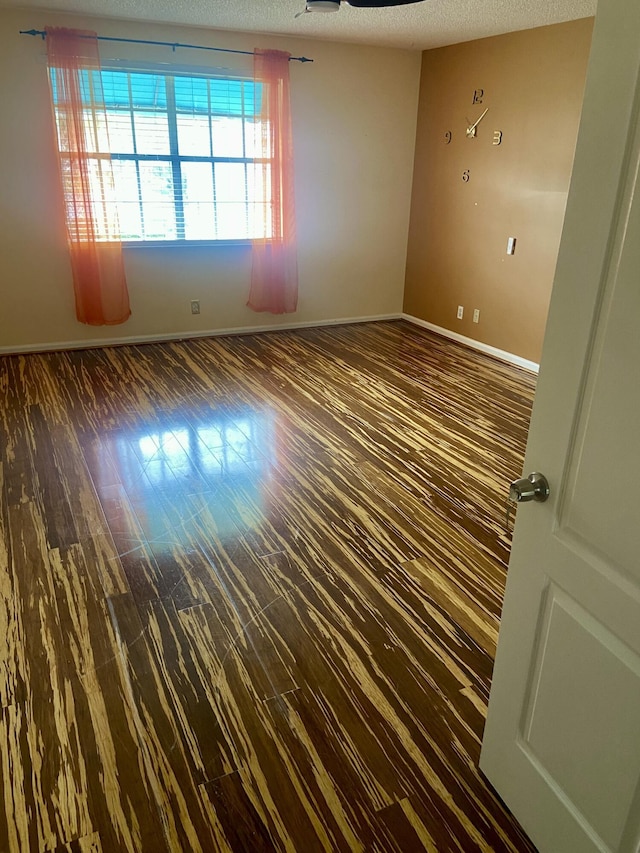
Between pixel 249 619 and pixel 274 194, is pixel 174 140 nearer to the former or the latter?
pixel 274 194

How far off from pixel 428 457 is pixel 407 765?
1.93 m

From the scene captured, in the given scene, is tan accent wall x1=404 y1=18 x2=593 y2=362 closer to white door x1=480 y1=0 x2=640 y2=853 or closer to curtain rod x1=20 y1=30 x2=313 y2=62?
curtain rod x1=20 y1=30 x2=313 y2=62

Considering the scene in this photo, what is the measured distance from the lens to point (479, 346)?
530cm

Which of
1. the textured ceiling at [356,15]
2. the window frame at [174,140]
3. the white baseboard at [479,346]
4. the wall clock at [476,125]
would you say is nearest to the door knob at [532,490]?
the white baseboard at [479,346]

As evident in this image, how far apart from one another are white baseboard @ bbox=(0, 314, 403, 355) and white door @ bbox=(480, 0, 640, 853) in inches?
178

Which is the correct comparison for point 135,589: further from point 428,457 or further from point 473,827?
point 428,457

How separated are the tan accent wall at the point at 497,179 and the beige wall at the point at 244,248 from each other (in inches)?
12.1

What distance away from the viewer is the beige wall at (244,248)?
14.4 ft

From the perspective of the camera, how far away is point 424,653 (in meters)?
1.95

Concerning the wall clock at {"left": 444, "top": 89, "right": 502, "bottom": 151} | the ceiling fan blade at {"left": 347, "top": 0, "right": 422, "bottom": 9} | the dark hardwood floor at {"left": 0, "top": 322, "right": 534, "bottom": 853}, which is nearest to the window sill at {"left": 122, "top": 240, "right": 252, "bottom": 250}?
the dark hardwood floor at {"left": 0, "top": 322, "right": 534, "bottom": 853}

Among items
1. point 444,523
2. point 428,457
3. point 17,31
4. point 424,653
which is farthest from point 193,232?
Answer: point 424,653

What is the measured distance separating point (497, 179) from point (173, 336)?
10.0 feet

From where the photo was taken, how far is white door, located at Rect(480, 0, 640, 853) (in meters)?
0.93

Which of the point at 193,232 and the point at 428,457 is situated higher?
the point at 193,232
